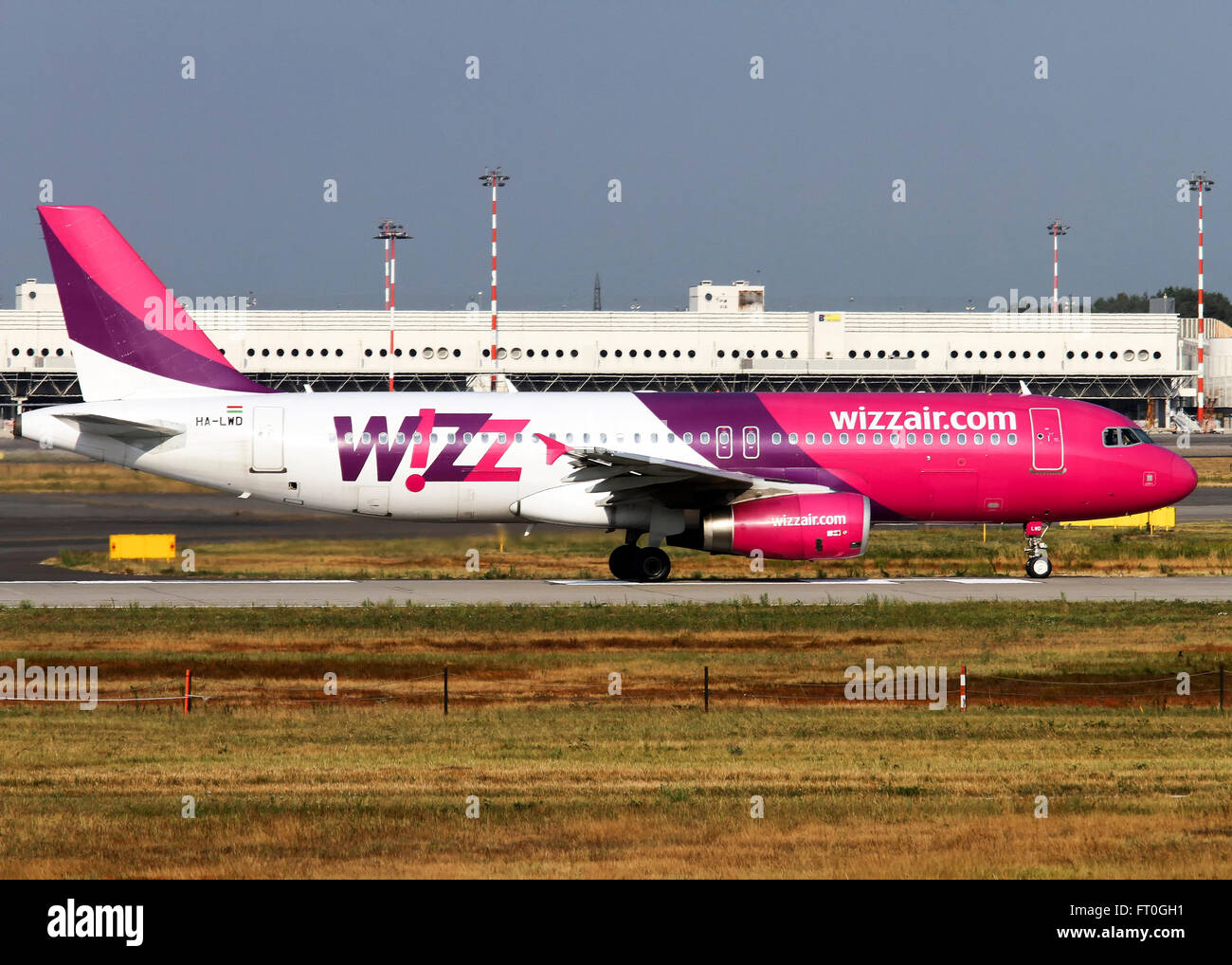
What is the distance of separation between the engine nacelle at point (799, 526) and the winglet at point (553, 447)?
4369 mm

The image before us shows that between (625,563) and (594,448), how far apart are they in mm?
3317

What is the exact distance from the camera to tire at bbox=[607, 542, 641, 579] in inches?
1438

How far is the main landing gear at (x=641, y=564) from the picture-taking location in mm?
36344

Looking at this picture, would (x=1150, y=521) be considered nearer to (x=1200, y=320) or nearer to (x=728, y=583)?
(x=728, y=583)

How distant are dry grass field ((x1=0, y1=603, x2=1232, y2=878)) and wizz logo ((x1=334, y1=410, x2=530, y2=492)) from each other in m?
5.82

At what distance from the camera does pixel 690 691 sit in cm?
2262

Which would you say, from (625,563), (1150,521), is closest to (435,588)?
(625,563)

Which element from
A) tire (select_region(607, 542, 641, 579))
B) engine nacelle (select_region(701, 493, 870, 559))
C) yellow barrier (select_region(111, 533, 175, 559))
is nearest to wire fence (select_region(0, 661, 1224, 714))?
engine nacelle (select_region(701, 493, 870, 559))

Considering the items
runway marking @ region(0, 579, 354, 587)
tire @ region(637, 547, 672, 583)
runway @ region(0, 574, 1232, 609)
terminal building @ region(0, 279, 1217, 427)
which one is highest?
terminal building @ region(0, 279, 1217, 427)

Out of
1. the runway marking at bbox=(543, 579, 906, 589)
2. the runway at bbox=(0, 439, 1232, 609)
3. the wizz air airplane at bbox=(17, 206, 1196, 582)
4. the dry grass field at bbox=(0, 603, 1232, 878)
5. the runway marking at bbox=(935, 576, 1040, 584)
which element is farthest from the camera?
the runway marking at bbox=(935, 576, 1040, 584)

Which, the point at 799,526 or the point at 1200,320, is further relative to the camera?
the point at 1200,320

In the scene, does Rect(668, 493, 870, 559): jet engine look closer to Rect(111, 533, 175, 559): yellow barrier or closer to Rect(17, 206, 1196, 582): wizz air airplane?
Rect(17, 206, 1196, 582): wizz air airplane

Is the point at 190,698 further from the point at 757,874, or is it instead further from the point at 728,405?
the point at 728,405

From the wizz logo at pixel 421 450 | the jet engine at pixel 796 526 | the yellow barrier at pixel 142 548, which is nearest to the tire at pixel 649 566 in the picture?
the jet engine at pixel 796 526
